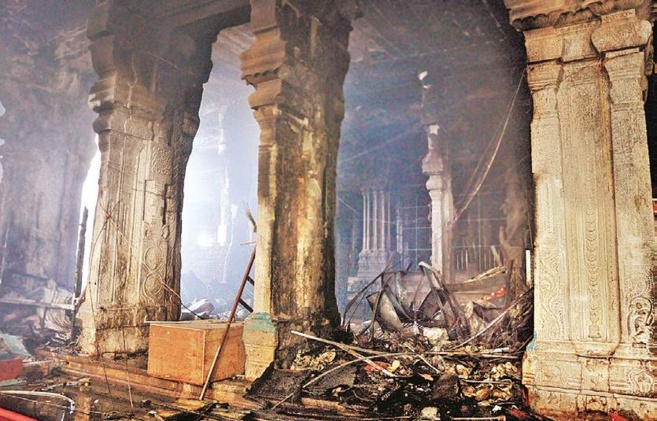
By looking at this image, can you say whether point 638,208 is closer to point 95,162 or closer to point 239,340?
point 239,340

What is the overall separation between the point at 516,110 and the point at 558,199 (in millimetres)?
5000

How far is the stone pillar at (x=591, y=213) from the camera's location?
143 inches

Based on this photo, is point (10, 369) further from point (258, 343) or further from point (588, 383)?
point (588, 383)

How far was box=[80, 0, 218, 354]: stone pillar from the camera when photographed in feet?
20.9

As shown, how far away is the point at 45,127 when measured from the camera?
10.5m

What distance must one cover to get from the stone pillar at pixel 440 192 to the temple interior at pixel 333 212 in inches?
2.1

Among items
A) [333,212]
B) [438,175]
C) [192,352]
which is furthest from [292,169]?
[438,175]

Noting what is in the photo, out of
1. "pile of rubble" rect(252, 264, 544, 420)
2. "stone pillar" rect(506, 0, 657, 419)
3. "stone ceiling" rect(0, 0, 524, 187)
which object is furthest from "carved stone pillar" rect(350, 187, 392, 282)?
"stone pillar" rect(506, 0, 657, 419)

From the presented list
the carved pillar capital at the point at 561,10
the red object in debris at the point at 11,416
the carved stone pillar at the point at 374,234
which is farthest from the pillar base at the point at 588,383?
the carved stone pillar at the point at 374,234

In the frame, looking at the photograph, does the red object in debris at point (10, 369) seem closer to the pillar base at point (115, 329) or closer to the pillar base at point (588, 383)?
the pillar base at point (115, 329)

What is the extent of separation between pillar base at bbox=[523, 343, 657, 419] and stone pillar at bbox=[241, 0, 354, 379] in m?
2.58

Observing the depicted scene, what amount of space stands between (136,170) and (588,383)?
595 cm

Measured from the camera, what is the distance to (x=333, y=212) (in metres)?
6.41

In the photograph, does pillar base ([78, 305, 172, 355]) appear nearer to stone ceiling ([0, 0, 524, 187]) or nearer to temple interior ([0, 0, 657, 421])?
temple interior ([0, 0, 657, 421])
